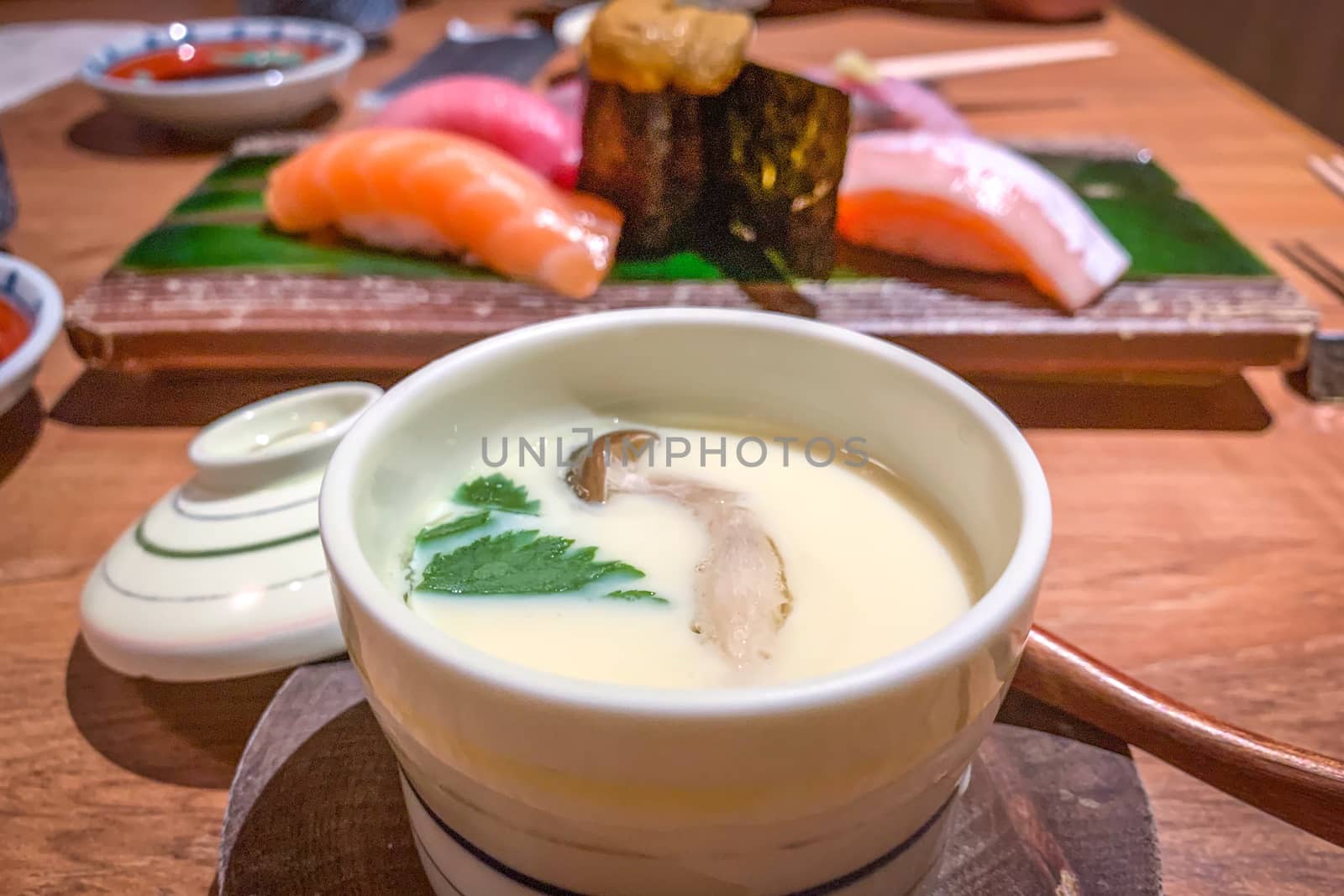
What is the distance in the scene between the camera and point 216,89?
6.63ft

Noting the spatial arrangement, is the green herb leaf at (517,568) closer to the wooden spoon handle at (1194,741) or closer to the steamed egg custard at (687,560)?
the steamed egg custard at (687,560)

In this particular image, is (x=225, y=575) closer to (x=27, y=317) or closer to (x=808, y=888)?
(x=808, y=888)

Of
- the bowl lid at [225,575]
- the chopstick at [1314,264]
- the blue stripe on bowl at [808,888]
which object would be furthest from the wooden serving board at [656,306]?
the blue stripe on bowl at [808,888]

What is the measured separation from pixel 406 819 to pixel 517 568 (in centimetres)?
18

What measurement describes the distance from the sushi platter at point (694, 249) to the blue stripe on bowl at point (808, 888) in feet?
2.86

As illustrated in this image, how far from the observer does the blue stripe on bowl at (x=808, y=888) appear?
43cm

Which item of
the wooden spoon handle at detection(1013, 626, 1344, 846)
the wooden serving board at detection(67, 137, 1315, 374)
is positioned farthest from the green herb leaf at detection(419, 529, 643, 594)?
the wooden serving board at detection(67, 137, 1315, 374)

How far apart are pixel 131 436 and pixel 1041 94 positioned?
2271mm

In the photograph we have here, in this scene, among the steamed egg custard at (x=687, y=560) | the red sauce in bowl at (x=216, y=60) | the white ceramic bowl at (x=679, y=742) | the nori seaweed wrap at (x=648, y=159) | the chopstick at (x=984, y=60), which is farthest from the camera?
Answer: the chopstick at (x=984, y=60)

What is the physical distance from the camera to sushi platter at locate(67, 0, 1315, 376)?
1.27 meters

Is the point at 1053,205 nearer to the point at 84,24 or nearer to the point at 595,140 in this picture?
the point at 595,140

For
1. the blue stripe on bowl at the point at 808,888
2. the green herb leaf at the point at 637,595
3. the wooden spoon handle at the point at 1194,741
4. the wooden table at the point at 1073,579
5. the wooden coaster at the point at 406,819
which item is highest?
the green herb leaf at the point at 637,595

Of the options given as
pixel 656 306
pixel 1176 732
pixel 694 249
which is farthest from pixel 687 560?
pixel 694 249

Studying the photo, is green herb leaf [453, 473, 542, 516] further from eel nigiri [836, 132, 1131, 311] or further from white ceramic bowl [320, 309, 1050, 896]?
eel nigiri [836, 132, 1131, 311]
